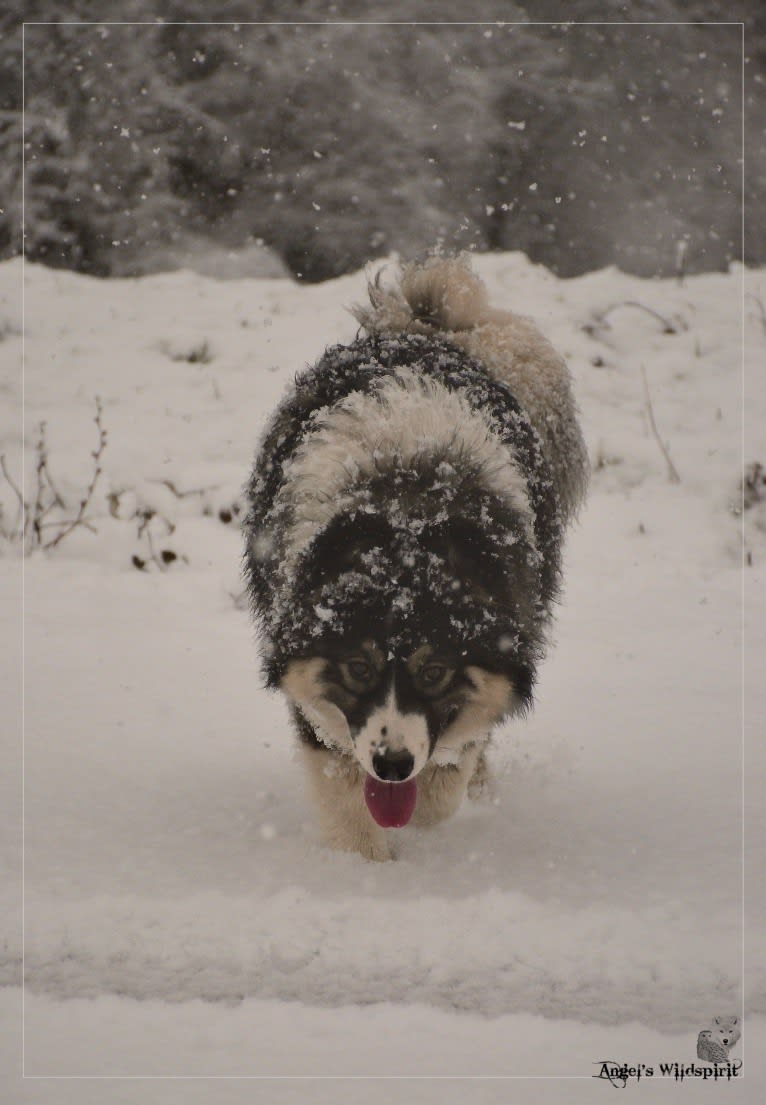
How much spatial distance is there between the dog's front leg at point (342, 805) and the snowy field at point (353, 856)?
11 centimetres

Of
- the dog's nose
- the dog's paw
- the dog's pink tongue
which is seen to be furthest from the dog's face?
the dog's paw

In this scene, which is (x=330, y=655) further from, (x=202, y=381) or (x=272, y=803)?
(x=202, y=381)

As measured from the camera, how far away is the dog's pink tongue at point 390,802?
290cm

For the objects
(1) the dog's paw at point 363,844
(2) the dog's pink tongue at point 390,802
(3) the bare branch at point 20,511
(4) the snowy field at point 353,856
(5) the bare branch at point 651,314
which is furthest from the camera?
(5) the bare branch at point 651,314

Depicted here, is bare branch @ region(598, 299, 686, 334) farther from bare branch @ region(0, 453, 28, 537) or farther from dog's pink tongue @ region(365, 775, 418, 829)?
dog's pink tongue @ region(365, 775, 418, 829)

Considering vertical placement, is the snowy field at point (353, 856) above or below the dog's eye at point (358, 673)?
below

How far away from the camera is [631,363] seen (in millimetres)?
7543

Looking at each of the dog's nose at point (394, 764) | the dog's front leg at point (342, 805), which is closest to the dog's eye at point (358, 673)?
the dog's nose at point (394, 764)

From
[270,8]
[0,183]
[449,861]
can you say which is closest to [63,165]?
[0,183]

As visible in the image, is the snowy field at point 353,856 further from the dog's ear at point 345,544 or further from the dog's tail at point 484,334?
the dog's tail at point 484,334

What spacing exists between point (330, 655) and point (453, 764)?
0.73 metres

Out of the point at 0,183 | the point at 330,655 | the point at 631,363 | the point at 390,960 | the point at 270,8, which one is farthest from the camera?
the point at 270,8

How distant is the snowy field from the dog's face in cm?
40

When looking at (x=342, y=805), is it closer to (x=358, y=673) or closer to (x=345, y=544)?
(x=358, y=673)
